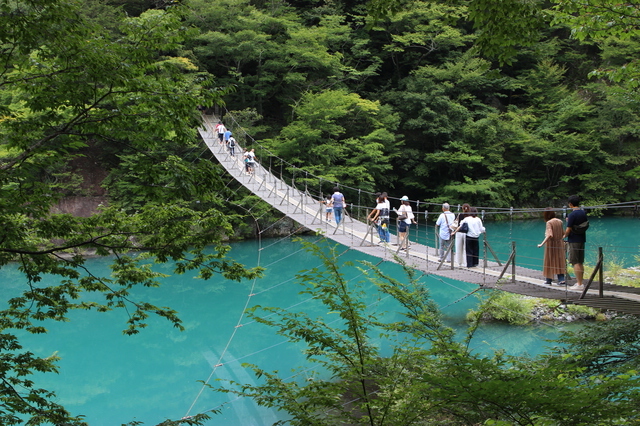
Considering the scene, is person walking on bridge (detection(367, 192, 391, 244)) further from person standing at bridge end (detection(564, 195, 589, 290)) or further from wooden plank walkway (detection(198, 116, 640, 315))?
person standing at bridge end (detection(564, 195, 589, 290))

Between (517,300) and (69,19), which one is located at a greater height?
(69,19)

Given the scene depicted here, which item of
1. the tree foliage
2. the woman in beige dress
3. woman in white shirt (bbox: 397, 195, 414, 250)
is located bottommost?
the tree foliage

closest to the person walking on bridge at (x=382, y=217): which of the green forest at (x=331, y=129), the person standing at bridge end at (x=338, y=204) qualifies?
the person standing at bridge end at (x=338, y=204)

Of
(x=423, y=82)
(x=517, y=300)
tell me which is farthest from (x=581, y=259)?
(x=423, y=82)

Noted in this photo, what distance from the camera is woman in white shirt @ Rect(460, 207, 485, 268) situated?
4.52 meters

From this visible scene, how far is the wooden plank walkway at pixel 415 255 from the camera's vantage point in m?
3.23

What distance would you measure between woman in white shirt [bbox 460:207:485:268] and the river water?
1.44 feet

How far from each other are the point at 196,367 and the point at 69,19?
4638mm

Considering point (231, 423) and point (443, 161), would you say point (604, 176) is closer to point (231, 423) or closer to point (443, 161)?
point (443, 161)

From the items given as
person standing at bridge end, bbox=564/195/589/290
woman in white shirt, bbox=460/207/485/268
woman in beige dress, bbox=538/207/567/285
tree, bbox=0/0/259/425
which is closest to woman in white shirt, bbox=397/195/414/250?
woman in white shirt, bbox=460/207/485/268

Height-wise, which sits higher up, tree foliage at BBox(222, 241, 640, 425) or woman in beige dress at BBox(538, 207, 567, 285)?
woman in beige dress at BBox(538, 207, 567, 285)

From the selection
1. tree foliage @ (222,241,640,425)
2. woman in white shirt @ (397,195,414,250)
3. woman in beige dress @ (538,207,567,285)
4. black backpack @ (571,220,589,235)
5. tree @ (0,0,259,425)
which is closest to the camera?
tree foliage @ (222,241,640,425)

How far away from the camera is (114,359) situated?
6332 millimetres

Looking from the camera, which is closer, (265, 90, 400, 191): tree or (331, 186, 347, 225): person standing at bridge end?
(331, 186, 347, 225): person standing at bridge end
